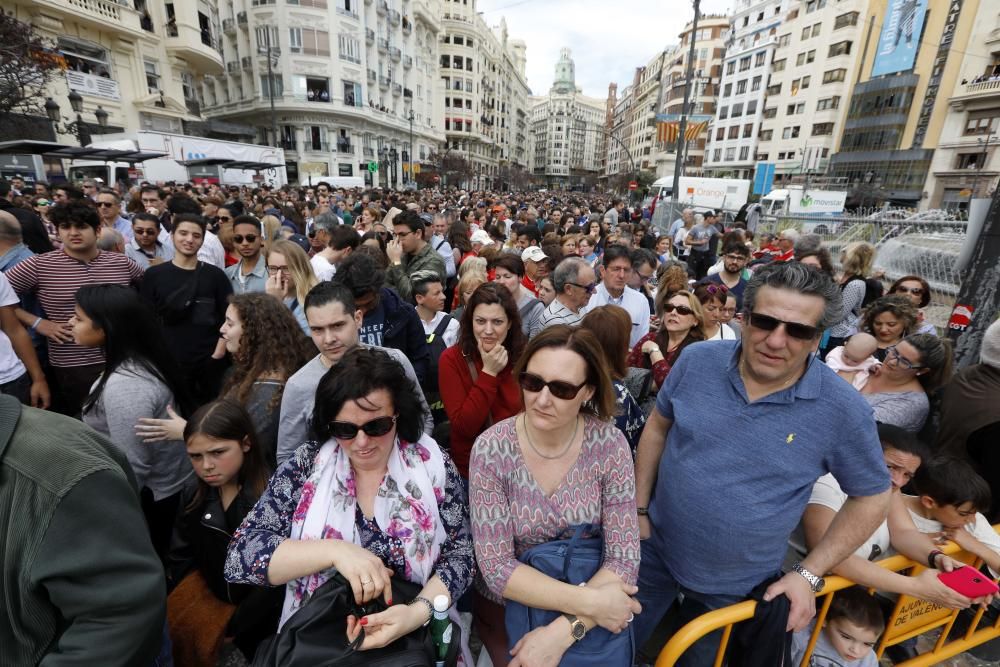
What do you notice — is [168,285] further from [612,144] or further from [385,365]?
[612,144]

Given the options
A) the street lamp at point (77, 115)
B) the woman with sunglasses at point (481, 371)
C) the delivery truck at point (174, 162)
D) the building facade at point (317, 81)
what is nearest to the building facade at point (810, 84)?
the building facade at point (317, 81)

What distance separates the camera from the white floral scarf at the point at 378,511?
1833 millimetres

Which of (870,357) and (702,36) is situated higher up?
(702,36)

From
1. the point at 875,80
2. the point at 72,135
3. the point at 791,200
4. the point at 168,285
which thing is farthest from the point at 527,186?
the point at 168,285

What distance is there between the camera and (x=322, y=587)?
171 cm

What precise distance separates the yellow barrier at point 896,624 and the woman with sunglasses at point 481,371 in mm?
1356

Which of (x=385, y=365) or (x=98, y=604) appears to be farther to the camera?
(x=385, y=365)

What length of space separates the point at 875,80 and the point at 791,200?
30947 mm

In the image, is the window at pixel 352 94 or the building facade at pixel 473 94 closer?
the window at pixel 352 94

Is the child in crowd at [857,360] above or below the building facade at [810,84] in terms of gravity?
below

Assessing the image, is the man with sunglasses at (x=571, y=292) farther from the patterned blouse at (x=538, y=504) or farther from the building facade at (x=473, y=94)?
the building facade at (x=473, y=94)

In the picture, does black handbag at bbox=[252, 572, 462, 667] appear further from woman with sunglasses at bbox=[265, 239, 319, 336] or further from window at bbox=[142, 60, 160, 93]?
window at bbox=[142, 60, 160, 93]

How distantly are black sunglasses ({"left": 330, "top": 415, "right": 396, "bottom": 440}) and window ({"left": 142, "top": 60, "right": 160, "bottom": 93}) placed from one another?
35.3 m

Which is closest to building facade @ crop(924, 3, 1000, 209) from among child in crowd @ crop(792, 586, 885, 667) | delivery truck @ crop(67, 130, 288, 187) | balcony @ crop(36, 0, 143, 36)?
child in crowd @ crop(792, 586, 885, 667)
